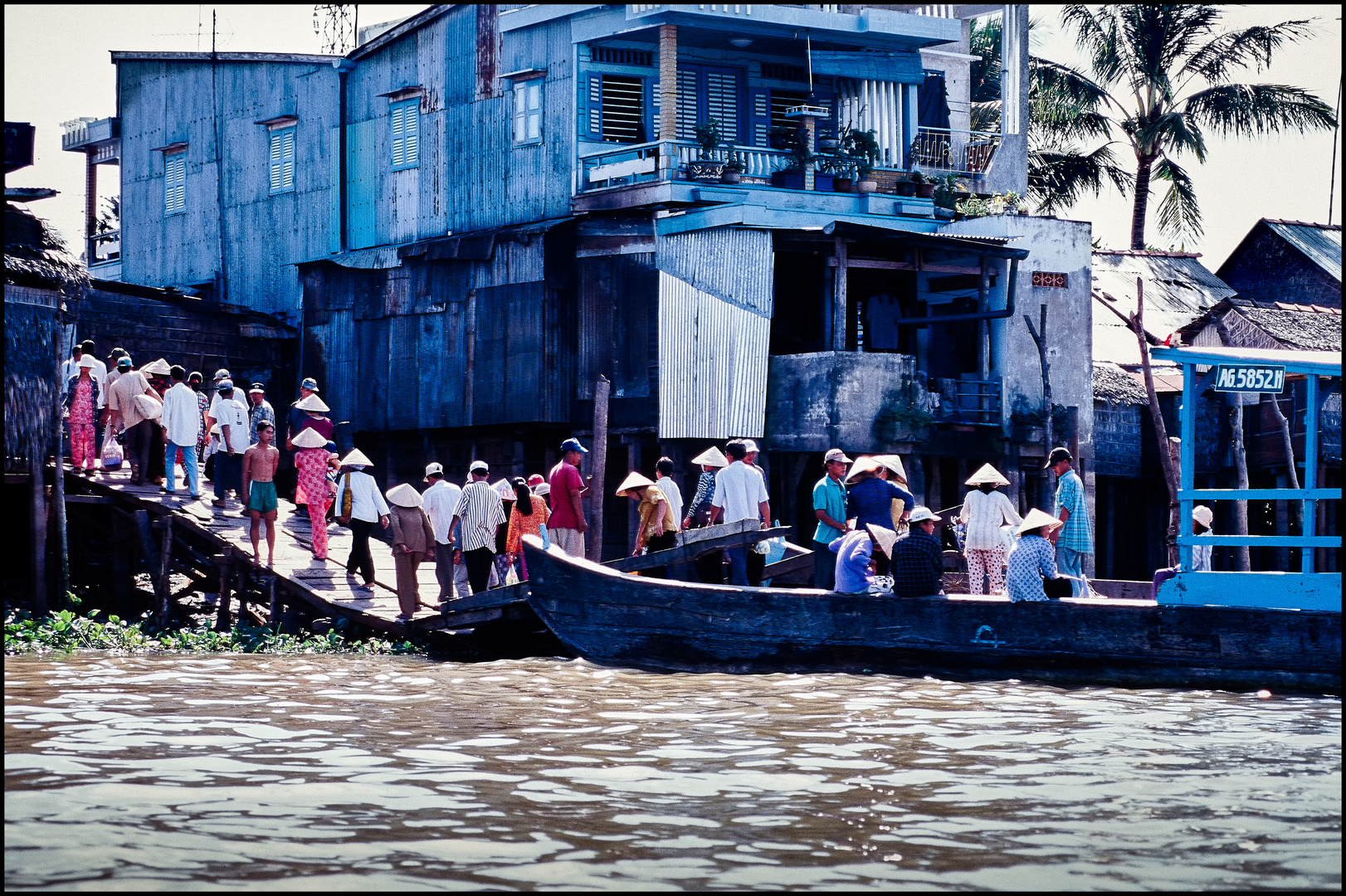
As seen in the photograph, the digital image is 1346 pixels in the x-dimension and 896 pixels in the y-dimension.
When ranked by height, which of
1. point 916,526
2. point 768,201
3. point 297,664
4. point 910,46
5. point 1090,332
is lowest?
point 297,664

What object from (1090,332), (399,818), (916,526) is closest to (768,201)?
(1090,332)

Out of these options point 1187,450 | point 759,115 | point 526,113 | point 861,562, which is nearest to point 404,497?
point 861,562

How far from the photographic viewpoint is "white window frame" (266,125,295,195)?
2781 cm

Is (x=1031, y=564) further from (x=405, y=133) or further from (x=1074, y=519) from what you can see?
(x=405, y=133)

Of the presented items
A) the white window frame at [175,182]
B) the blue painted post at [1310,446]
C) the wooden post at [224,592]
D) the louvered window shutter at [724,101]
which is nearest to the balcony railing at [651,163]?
the louvered window shutter at [724,101]

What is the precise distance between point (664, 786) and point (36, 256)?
11044mm

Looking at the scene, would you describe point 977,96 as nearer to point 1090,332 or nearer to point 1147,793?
point 1090,332

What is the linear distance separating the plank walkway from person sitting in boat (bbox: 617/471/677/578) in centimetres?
146

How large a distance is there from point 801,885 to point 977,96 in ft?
113

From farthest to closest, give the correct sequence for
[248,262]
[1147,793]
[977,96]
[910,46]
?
[977,96] → [248,262] → [910,46] → [1147,793]

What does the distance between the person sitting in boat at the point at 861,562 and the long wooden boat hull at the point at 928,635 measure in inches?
4.1

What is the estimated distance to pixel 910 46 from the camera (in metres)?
24.6

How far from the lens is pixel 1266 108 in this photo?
1374 inches

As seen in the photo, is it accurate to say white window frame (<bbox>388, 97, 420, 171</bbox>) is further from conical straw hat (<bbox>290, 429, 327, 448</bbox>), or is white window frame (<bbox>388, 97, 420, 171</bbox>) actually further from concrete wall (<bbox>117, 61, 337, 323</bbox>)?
conical straw hat (<bbox>290, 429, 327, 448</bbox>)
